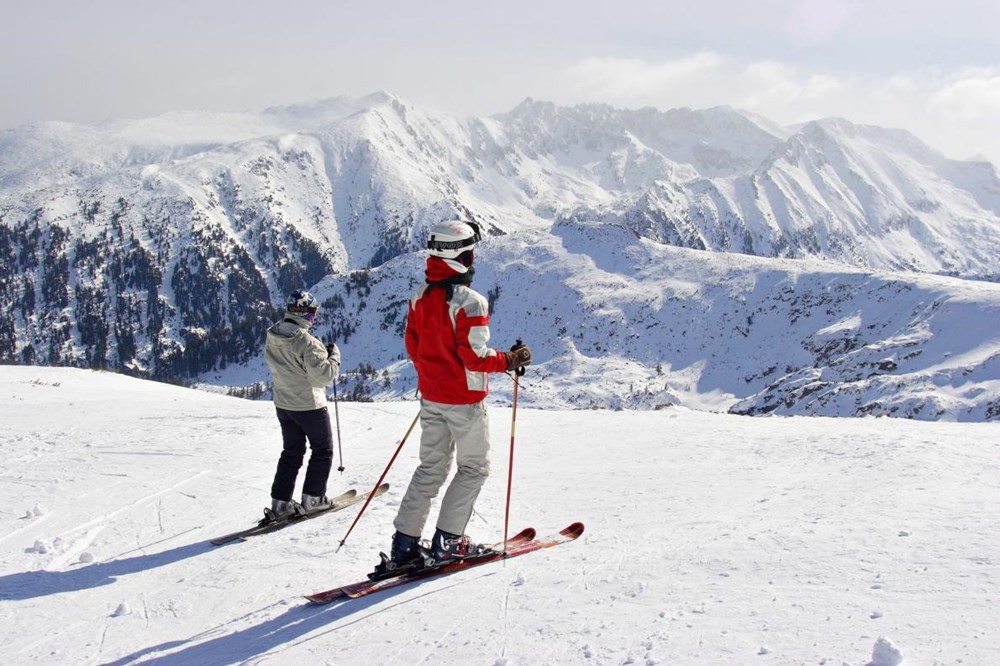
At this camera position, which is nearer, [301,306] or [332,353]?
[301,306]

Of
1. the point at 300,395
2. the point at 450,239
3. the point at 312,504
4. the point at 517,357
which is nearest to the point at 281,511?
the point at 312,504

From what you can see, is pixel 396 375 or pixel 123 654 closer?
pixel 123 654

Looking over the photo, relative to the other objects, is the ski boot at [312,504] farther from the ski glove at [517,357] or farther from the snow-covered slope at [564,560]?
the ski glove at [517,357]

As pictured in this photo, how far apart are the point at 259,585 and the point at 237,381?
175 m

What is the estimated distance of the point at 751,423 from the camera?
50.0 ft

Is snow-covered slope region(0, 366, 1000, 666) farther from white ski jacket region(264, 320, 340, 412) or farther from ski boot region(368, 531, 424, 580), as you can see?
white ski jacket region(264, 320, 340, 412)

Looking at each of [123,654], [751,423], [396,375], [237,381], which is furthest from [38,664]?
[237,381]

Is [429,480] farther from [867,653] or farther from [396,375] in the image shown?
[396,375]

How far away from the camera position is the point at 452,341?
6.18 metres

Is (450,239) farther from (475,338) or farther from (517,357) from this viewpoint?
(517,357)

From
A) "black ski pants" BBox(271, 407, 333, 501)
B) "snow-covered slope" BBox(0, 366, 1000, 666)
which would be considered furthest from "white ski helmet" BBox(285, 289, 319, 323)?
"snow-covered slope" BBox(0, 366, 1000, 666)

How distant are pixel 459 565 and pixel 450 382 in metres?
1.72

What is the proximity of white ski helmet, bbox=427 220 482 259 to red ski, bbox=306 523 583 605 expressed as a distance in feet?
9.31

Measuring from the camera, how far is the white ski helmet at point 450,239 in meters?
6.12
